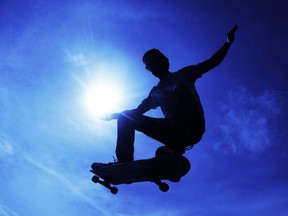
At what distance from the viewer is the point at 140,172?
6.48 meters

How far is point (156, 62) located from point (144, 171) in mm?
2505

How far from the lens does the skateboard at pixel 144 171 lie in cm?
618

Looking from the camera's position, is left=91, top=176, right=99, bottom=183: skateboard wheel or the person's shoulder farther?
the person's shoulder

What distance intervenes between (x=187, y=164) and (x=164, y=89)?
176 centimetres

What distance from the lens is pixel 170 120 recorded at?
625cm

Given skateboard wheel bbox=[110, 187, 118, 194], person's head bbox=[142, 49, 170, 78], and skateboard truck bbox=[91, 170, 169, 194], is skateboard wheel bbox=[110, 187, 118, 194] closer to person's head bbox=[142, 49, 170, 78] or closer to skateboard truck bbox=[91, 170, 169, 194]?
skateboard truck bbox=[91, 170, 169, 194]

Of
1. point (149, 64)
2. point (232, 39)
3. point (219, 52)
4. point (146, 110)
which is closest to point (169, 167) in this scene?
point (146, 110)

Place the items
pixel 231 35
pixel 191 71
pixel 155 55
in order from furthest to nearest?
pixel 231 35 → pixel 191 71 → pixel 155 55

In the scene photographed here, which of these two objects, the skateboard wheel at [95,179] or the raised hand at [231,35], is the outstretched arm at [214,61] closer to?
the raised hand at [231,35]

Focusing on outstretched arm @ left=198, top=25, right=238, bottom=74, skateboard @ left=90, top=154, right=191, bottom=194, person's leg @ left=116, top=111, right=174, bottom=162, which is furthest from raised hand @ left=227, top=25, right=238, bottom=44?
skateboard @ left=90, top=154, right=191, bottom=194

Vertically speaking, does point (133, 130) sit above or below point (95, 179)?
above

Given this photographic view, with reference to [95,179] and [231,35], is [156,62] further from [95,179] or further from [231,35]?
[95,179]

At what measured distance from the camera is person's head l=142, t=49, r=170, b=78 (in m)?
6.83

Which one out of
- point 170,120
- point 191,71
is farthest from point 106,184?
point 191,71
